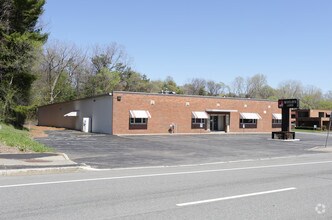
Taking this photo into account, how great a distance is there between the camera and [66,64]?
77938 mm

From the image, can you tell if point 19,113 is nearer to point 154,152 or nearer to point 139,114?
point 139,114

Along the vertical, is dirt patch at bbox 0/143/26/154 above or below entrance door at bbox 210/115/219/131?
below

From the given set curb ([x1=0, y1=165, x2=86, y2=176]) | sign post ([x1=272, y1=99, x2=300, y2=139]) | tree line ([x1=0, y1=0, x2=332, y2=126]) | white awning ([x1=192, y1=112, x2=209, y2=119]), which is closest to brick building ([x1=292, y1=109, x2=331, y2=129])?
tree line ([x1=0, y1=0, x2=332, y2=126])

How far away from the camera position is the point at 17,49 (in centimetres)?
3372

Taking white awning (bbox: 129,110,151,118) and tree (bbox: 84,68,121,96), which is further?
tree (bbox: 84,68,121,96)

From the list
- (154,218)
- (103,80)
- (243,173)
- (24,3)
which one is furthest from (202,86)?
(154,218)

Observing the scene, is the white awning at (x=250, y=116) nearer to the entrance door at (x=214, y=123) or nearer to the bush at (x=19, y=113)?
the entrance door at (x=214, y=123)

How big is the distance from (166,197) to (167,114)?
112 ft

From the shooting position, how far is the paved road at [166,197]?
6758 mm

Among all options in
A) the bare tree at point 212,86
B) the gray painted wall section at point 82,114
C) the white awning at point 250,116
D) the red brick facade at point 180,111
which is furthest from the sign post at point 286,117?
the bare tree at point 212,86

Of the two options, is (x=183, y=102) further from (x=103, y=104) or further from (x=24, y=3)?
(x=24, y=3)

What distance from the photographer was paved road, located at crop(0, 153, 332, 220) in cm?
676

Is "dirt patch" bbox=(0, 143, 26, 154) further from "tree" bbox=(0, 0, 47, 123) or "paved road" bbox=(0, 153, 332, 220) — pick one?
"tree" bbox=(0, 0, 47, 123)

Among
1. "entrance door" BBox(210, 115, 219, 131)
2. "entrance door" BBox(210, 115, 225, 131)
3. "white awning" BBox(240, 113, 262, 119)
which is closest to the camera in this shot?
"entrance door" BBox(210, 115, 219, 131)
